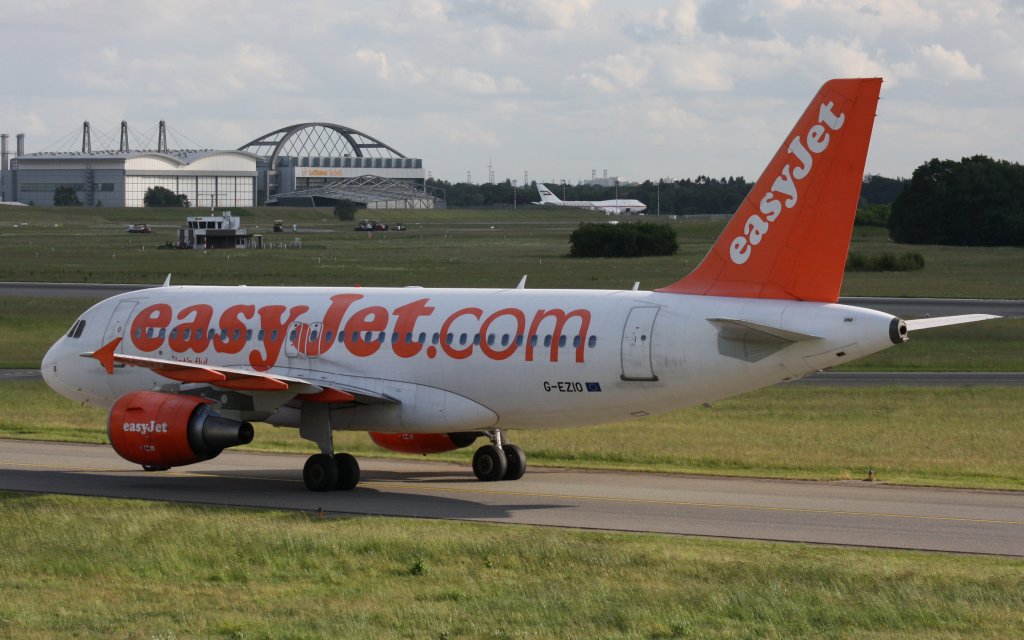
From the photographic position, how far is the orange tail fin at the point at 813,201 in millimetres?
25531

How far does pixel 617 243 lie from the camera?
131 m

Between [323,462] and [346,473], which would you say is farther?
[346,473]

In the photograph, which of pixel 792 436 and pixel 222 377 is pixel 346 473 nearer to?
pixel 222 377

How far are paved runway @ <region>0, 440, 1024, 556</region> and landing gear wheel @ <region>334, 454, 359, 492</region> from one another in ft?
1.47

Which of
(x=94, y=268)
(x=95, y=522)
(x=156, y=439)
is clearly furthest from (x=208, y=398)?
(x=94, y=268)

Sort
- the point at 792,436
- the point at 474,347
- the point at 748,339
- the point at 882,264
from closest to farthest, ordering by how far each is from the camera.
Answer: the point at 748,339 → the point at 474,347 → the point at 792,436 → the point at 882,264

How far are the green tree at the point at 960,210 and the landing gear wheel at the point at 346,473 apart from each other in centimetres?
12313

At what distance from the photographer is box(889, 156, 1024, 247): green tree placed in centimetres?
14288

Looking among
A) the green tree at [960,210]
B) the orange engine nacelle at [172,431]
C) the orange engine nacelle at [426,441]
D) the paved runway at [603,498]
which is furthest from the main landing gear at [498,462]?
the green tree at [960,210]

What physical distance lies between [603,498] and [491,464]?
144 inches

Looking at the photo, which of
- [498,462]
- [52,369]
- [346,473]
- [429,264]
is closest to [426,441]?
[498,462]

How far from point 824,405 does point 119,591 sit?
3018 cm

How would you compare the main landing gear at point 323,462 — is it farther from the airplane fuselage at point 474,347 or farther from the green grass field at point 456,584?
the green grass field at point 456,584

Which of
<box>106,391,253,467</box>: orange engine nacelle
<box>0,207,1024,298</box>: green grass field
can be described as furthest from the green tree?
<box>106,391,253,467</box>: orange engine nacelle
